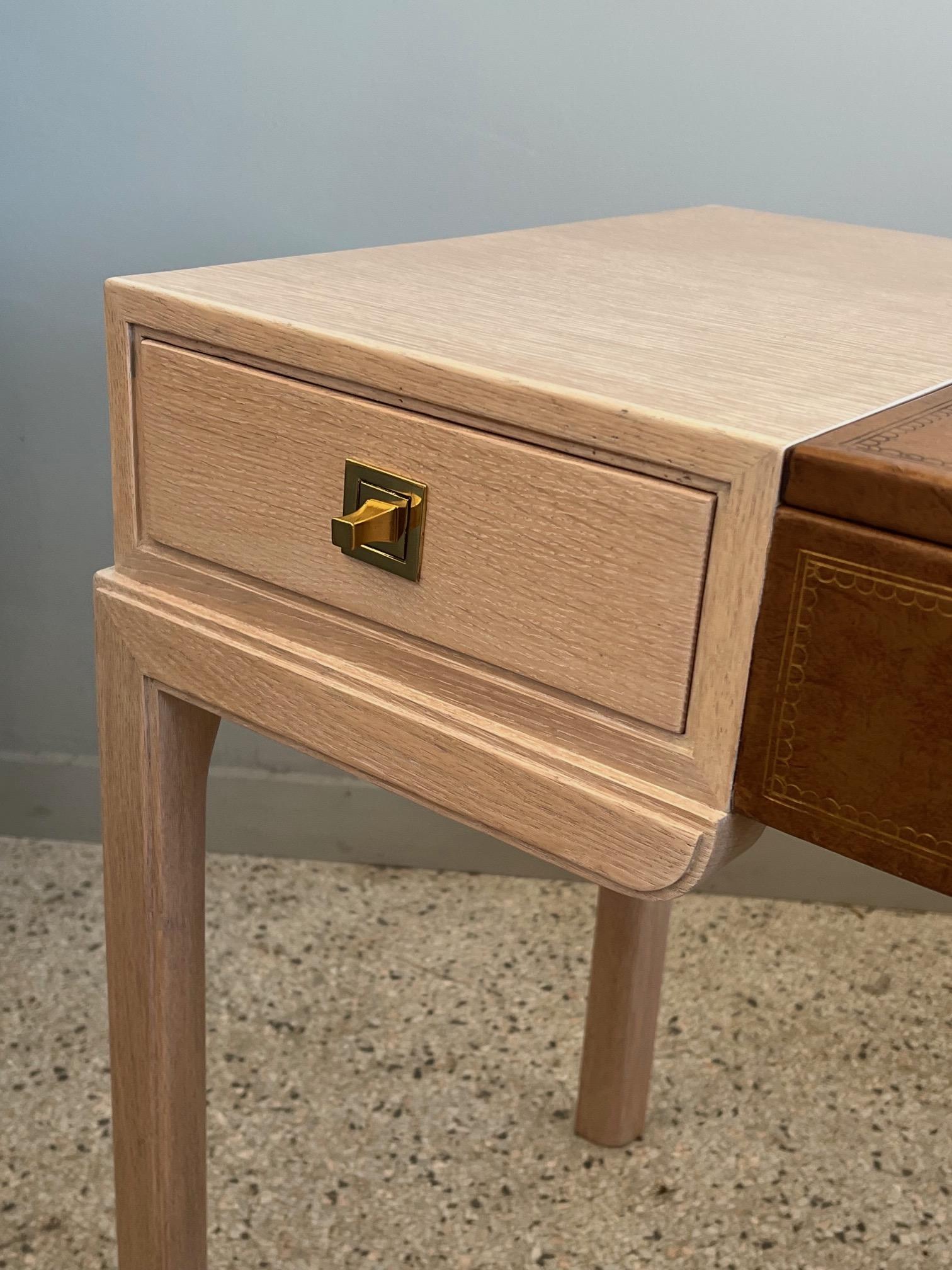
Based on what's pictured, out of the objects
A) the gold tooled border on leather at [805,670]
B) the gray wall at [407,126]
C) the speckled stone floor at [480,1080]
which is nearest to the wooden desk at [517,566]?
the gold tooled border on leather at [805,670]

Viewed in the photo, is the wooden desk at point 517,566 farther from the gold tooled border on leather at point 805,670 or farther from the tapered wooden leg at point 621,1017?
the tapered wooden leg at point 621,1017

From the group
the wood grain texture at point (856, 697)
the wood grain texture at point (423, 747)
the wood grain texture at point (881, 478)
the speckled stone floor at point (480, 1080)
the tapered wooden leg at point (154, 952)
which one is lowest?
the speckled stone floor at point (480, 1080)

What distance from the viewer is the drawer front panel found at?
0.54 metres

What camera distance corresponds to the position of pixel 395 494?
1.97ft

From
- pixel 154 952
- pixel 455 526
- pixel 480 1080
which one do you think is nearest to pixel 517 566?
pixel 455 526

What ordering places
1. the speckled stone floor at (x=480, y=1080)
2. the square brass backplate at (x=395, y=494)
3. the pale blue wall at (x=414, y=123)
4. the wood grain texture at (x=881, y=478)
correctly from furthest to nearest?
the pale blue wall at (x=414, y=123)
the speckled stone floor at (x=480, y=1080)
the square brass backplate at (x=395, y=494)
the wood grain texture at (x=881, y=478)

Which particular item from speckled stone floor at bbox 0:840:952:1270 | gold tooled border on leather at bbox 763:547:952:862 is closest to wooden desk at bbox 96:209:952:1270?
gold tooled border on leather at bbox 763:547:952:862

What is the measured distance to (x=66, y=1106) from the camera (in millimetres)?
1226

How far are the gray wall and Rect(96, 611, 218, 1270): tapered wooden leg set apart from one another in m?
0.79

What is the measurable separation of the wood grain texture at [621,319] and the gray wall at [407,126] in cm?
52

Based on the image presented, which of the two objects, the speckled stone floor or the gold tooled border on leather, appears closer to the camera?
the gold tooled border on leather

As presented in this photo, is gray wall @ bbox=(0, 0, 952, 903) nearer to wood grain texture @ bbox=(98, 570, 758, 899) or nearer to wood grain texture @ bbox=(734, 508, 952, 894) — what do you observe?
wood grain texture @ bbox=(98, 570, 758, 899)

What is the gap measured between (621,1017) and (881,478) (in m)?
0.79

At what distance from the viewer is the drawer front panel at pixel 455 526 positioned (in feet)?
1.77
